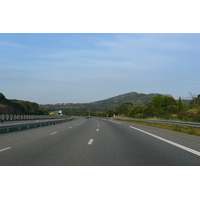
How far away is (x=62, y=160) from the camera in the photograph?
8.89 m
